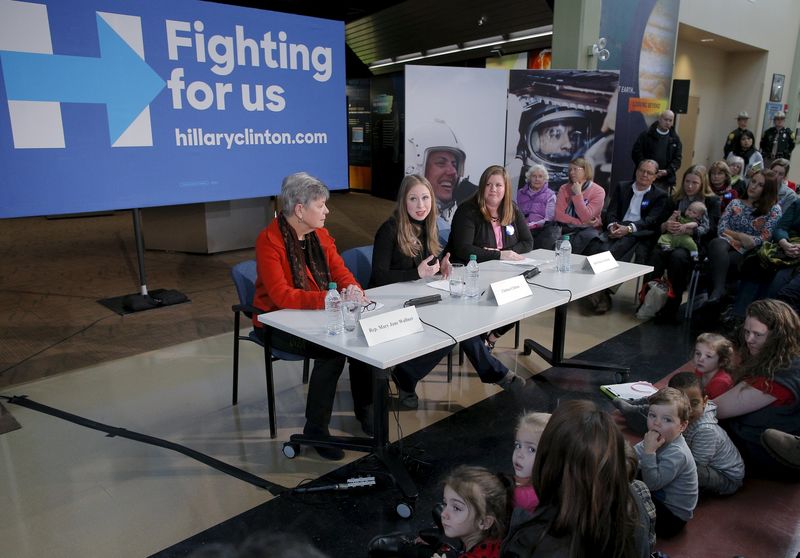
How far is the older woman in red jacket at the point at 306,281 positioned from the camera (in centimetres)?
261

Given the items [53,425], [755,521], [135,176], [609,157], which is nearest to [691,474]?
[755,521]

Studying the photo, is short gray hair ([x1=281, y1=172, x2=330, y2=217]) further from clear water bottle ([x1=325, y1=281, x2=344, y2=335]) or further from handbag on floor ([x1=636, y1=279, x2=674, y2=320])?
handbag on floor ([x1=636, y1=279, x2=674, y2=320])

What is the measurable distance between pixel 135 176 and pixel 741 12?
9.66 metres

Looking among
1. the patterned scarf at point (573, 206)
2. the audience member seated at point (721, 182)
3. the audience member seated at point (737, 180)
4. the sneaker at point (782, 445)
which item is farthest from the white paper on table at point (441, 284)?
the audience member seated at point (737, 180)

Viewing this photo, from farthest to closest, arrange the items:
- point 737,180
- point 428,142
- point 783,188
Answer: point 737,180
point 428,142
point 783,188

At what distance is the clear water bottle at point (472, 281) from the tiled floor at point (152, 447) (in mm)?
717

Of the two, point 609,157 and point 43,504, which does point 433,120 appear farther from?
point 43,504

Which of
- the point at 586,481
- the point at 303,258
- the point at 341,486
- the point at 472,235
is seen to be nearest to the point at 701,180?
the point at 472,235

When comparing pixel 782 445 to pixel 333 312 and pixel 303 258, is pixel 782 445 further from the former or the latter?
pixel 303 258

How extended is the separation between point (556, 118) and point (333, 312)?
4.44m

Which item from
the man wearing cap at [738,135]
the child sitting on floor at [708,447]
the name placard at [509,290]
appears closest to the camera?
the child sitting on floor at [708,447]

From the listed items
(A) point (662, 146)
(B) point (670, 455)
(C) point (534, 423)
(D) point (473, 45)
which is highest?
(D) point (473, 45)

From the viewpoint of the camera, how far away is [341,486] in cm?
233

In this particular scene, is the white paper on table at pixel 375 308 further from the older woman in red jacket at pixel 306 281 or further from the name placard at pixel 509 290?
the name placard at pixel 509 290
